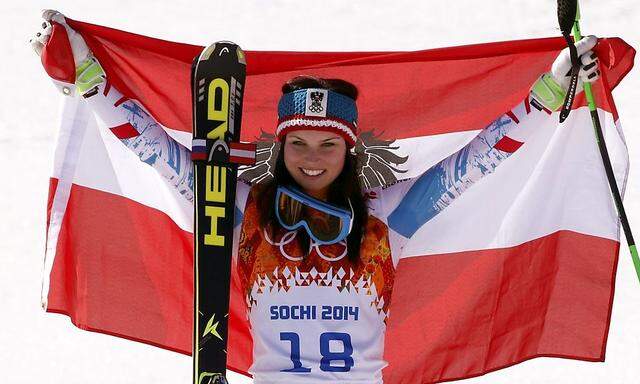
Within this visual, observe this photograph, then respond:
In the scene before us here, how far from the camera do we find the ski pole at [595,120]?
3.00m

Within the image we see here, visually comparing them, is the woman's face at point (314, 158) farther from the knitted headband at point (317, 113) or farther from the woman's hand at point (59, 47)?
the woman's hand at point (59, 47)

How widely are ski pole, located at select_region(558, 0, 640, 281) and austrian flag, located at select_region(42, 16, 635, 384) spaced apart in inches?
4.4

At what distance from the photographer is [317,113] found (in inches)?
116

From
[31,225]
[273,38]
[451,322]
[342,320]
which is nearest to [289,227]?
[342,320]

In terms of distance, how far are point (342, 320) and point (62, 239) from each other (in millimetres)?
883

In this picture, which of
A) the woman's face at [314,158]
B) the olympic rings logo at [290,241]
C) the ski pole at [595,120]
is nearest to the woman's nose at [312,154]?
the woman's face at [314,158]

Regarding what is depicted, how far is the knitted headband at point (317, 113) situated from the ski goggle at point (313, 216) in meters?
0.16

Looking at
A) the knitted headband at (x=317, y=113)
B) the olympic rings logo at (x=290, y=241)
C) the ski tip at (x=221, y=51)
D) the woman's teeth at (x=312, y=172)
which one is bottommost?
the olympic rings logo at (x=290, y=241)

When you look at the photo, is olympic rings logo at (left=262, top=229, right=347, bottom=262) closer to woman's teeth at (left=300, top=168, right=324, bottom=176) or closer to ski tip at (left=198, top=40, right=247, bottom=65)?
woman's teeth at (left=300, top=168, right=324, bottom=176)

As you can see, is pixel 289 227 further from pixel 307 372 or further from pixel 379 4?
pixel 379 4

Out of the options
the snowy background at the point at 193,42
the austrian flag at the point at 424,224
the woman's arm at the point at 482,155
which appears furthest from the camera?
the snowy background at the point at 193,42

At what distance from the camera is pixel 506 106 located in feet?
11.1

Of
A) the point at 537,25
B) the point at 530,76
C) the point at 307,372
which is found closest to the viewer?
the point at 307,372

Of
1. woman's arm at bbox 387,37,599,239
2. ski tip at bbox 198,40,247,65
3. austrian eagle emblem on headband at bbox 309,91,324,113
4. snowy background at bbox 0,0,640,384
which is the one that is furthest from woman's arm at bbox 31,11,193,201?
snowy background at bbox 0,0,640,384
